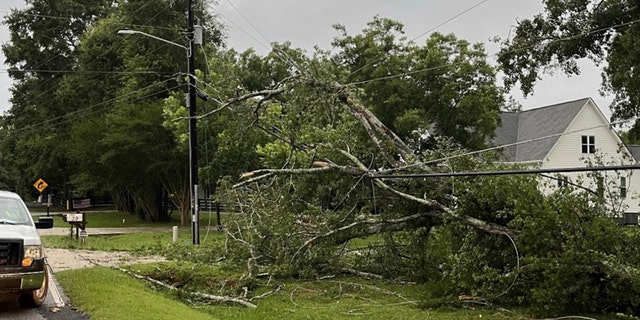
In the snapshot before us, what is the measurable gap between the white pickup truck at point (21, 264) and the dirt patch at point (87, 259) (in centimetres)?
379

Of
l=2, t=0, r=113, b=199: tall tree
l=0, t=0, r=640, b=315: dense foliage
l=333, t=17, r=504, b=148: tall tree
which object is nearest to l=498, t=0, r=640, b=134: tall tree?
l=0, t=0, r=640, b=315: dense foliage

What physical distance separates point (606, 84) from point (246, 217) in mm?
13631

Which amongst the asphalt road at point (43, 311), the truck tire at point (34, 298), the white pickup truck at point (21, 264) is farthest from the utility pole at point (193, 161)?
the white pickup truck at point (21, 264)

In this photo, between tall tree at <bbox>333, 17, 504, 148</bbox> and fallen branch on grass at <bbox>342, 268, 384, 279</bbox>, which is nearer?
fallen branch on grass at <bbox>342, 268, 384, 279</bbox>

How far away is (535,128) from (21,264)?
28385 millimetres

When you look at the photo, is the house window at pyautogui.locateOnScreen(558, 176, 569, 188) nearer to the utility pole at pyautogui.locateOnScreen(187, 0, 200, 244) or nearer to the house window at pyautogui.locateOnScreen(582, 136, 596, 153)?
the utility pole at pyautogui.locateOnScreen(187, 0, 200, 244)

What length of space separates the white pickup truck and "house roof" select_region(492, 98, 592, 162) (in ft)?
78.8

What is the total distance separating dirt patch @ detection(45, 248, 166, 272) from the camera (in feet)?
41.3

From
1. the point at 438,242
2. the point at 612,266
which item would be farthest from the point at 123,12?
the point at 612,266

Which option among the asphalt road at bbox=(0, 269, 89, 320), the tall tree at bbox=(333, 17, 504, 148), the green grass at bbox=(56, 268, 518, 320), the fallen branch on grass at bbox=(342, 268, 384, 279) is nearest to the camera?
the asphalt road at bbox=(0, 269, 89, 320)

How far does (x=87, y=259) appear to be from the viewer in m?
13.9

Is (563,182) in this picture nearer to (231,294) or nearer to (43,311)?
(231,294)

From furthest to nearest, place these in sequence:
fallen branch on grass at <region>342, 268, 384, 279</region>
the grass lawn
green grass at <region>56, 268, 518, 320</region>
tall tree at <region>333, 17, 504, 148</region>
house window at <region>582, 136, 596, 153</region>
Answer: house window at <region>582, 136, 596, 153</region>, tall tree at <region>333, 17, 504, 148</region>, fallen branch on grass at <region>342, 268, 384, 279</region>, the grass lawn, green grass at <region>56, 268, 518, 320</region>

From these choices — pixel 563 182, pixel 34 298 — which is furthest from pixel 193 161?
pixel 563 182
